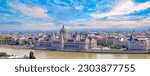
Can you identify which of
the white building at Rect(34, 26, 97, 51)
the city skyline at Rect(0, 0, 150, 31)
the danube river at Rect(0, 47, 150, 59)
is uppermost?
the city skyline at Rect(0, 0, 150, 31)

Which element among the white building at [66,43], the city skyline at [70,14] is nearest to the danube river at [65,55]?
the white building at [66,43]

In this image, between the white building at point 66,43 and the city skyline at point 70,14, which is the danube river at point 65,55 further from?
the city skyline at point 70,14

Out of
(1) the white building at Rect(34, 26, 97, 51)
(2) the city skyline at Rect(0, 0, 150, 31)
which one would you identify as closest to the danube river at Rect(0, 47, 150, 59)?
(1) the white building at Rect(34, 26, 97, 51)

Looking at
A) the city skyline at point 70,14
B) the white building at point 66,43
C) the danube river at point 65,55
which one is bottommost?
the danube river at point 65,55

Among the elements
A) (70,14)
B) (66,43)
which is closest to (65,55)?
(66,43)

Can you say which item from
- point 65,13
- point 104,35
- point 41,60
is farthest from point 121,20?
point 41,60

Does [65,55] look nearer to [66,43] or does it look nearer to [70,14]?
[66,43]

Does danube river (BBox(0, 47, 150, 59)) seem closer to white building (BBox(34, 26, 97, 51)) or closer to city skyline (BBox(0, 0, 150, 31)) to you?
white building (BBox(34, 26, 97, 51))

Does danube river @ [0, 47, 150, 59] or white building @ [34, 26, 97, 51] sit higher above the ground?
white building @ [34, 26, 97, 51]

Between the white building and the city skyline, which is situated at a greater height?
the city skyline
